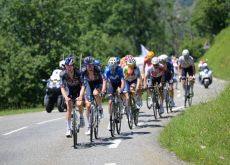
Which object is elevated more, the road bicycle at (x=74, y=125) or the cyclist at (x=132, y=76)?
the cyclist at (x=132, y=76)

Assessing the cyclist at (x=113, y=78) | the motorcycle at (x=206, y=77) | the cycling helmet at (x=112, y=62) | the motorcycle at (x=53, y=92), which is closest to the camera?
the cycling helmet at (x=112, y=62)

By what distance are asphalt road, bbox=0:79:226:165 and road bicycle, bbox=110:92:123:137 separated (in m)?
0.25

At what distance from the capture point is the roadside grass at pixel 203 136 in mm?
11098

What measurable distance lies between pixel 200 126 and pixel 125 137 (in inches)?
78.5

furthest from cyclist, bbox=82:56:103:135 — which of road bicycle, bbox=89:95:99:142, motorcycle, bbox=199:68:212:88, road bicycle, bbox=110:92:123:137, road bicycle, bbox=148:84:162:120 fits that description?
motorcycle, bbox=199:68:212:88

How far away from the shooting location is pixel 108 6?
76500mm

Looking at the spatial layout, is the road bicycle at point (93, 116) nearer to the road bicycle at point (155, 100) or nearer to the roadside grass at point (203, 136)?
the roadside grass at point (203, 136)

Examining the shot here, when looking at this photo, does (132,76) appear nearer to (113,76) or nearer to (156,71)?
(113,76)

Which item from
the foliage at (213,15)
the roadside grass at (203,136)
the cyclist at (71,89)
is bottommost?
the roadside grass at (203,136)

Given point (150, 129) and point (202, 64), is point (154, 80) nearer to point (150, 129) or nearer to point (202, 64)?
point (150, 129)

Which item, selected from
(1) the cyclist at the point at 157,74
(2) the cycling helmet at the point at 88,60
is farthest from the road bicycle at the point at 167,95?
(2) the cycling helmet at the point at 88,60

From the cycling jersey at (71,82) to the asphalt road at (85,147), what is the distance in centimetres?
132

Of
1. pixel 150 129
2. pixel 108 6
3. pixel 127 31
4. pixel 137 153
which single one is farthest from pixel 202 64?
pixel 127 31

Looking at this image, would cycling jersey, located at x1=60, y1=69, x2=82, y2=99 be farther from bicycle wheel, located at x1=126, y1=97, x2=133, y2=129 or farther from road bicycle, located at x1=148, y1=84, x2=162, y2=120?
road bicycle, located at x1=148, y1=84, x2=162, y2=120
